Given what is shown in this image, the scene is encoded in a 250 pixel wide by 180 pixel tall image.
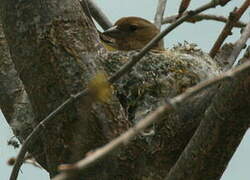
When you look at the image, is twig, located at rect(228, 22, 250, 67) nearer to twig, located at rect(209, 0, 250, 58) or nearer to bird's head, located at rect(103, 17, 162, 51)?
twig, located at rect(209, 0, 250, 58)

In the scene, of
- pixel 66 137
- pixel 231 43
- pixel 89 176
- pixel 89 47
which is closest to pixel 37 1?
pixel 89 47

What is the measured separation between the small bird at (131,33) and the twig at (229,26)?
1.39 m

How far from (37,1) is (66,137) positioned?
0.91 meters

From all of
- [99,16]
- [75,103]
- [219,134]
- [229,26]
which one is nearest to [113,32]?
[99,16]

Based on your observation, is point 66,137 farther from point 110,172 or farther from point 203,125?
point 203,125

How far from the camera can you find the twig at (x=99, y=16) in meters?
6.66

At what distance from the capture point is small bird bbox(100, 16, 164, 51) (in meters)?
7.16

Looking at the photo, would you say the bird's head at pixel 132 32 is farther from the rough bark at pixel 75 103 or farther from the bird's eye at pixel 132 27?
the rough bark at pixel 75 103

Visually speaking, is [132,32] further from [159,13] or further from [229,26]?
[229,26]

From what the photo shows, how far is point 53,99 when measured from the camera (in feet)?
13.0

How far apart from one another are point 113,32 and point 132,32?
0.44 meters

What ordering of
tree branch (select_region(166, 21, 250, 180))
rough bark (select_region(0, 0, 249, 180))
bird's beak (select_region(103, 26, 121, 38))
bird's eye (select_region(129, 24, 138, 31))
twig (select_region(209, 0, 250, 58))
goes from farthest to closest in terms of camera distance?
bird's eye (select_region(129, 24, 138, 31)) → bird's beak (select_region(103, 26, 121, 38)) → twig (select_region(209, 0, 250, 58)) → rough bark (select_region(0, 0, 249, 180)) → tree branch (select_region(166, 21, 250, 180))

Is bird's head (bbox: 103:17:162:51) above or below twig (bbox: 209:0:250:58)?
below

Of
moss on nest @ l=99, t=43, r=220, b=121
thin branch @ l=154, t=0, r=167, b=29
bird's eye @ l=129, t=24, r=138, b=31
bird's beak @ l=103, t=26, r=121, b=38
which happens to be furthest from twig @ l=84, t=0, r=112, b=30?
moss on nest @ l=99, t=43, r=220, b=121
